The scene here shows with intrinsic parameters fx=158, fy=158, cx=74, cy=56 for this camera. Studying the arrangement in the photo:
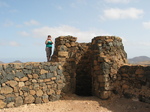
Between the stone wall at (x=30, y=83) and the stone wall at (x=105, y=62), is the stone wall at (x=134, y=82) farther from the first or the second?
the stone wall at (x=30, y=83)

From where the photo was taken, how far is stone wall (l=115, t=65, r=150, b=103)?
252 inches

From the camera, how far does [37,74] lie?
6586mm

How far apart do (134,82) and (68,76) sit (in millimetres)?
2973

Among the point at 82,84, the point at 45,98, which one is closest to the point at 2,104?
the point at 45,98

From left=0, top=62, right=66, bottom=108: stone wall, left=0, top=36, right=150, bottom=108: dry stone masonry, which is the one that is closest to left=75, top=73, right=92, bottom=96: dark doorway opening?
left=0, top=36, right=150, bottom=108: dry stone masonry

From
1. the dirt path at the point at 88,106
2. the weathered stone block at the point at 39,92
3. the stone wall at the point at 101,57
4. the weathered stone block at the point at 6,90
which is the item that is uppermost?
the stone wall at the point at 101,57

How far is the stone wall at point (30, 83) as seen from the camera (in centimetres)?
588

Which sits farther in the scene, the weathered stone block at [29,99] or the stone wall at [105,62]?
the stone wall at [105,62]

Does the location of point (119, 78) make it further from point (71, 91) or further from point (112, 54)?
point (71, 91)

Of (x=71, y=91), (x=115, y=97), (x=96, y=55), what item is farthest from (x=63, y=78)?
(x=115, y=97)

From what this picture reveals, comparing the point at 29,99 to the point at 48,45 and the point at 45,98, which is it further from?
the point at 48,45

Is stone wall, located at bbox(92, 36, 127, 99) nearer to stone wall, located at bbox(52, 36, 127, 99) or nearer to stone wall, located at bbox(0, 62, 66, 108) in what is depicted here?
stone wall, located at bbox(52, 36, 127, 99)

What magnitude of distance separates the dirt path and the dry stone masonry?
26cm

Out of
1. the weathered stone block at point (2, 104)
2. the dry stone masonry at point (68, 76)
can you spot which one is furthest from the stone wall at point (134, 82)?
the weathered stone block at point (2, 104)
